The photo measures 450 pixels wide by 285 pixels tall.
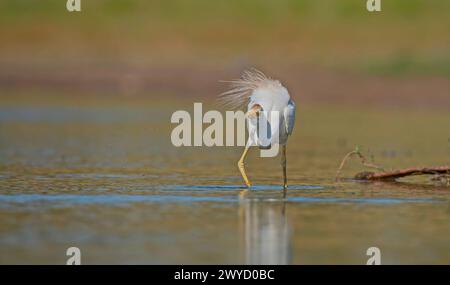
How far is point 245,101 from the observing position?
1354 centimetres

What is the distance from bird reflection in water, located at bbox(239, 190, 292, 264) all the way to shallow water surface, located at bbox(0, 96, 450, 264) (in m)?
0.01

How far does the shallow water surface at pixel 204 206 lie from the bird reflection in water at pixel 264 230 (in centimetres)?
1

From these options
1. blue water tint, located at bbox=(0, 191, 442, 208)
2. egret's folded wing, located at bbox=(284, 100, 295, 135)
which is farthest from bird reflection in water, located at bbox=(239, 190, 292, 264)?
egret's folded wing, located at bbox=(284, 100, 295, 135)

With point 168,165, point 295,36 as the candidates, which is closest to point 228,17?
point 295,36

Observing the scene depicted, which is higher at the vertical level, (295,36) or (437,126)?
(295,36)

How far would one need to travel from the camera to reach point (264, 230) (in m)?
9.75

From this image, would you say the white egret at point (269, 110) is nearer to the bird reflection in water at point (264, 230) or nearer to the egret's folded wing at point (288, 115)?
the egret's folded wing at point (288, 115)

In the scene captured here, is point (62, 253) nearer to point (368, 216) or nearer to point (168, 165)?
point (368, 216)

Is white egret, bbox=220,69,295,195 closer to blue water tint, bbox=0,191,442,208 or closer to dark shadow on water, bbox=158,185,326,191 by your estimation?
dark shadow on water, bbox=158,185,326,191

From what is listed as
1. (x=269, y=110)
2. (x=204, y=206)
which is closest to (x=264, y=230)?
(x=204, y=206)

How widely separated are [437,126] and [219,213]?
45.0 ft

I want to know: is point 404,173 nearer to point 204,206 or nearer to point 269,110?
point 269,110
